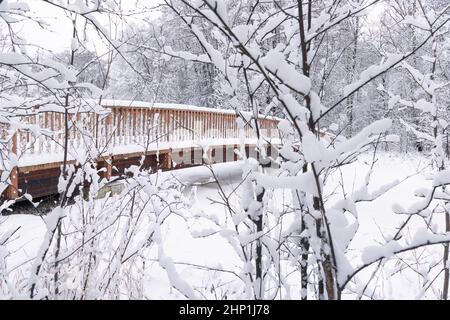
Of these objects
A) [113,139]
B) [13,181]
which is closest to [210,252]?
[113,139]

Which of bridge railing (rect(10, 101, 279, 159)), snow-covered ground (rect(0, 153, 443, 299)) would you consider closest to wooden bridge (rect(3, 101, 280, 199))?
bridge railing (rect(10, 101, 279, 159))

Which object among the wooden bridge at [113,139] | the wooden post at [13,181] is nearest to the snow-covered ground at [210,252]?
the wooden post at [13,181]

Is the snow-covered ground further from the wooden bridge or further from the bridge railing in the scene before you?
the bridge railing

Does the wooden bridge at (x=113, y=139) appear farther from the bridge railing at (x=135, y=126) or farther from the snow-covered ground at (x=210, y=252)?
the snow-covered ground at (x=210, y=252)

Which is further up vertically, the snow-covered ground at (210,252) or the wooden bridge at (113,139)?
the wooden bridge at (113,139)

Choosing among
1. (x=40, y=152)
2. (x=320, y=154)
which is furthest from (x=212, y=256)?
(x=320, y=154)

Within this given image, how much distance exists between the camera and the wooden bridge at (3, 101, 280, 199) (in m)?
3.12

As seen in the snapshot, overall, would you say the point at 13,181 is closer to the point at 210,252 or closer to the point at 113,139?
the point at 113,139

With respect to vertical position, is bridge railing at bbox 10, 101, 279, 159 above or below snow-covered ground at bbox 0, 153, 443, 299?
above

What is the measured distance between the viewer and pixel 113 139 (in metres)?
6.41

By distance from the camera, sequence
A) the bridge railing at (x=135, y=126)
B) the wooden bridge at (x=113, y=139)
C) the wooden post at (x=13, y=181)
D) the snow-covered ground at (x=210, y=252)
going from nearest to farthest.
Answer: the wooden bridge at (x=113, y=139)
the snow-covered ground at (x=210, y=252)
the wooden post at (x=13, y=181)
the bridge railing at (x=135, y=126)

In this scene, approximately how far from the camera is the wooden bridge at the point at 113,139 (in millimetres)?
3117
